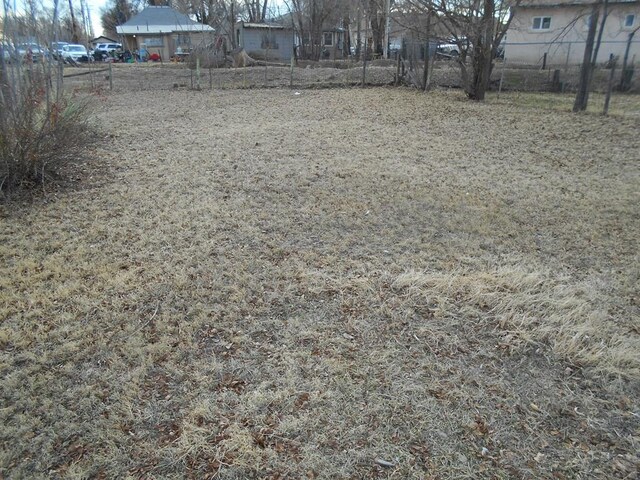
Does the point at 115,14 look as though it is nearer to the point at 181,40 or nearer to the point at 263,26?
the point at 181,40

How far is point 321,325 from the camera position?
298 cm

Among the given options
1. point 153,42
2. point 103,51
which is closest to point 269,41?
point 153,42

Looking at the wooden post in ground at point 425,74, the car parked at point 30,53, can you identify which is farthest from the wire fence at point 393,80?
the car parked at point 30,53

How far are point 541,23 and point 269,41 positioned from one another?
18.0m

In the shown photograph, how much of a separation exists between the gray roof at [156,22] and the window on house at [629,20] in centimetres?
3235

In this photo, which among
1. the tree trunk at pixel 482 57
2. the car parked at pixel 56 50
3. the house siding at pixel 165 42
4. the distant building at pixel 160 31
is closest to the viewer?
the car parked at pixel 56 50

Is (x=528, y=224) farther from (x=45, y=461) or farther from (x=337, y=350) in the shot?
(x=45, y=461)

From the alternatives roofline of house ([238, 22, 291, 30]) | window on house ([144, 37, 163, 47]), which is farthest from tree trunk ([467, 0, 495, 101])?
window on house ([144, 37, 163, 47])

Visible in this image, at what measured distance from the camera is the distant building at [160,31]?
37013mm

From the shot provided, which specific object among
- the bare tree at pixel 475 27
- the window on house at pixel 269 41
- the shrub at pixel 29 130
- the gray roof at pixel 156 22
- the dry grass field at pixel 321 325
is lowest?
the dry grass field at pixel 321 325

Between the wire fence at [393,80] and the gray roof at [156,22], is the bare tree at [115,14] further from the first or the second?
the wire fence at [393,80]

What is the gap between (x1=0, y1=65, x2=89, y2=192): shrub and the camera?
486 centimetres

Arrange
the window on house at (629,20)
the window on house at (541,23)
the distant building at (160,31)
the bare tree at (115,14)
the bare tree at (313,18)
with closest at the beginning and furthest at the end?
1. the window on house at (629,20)
2. the window on house at (541,23)
3. the bare tree at (313,18)
4. the distant building at (160,31)
5. the bare tree at (115,14)

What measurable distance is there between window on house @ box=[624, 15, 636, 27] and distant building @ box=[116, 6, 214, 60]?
28.0 metres
